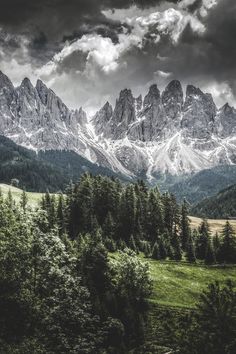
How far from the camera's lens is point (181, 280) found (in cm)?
7788

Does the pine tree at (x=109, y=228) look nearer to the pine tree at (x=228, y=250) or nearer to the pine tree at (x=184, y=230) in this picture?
the pine tree at (x=184, y=230)

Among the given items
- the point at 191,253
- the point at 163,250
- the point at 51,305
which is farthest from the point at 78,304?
the point at 191,253

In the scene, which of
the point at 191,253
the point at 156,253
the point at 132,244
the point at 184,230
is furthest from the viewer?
A: the point at 184,230

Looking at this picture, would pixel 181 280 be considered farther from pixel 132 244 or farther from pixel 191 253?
pixel 132 244

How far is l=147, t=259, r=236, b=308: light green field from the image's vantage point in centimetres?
6662

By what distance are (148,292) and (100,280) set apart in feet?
25.2

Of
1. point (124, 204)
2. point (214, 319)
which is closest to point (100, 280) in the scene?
point (214, 319)

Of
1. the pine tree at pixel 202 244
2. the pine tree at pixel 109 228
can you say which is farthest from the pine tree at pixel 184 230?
the pine tree at pixel 109 228

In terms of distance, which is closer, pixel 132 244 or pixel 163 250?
pixel 163 250

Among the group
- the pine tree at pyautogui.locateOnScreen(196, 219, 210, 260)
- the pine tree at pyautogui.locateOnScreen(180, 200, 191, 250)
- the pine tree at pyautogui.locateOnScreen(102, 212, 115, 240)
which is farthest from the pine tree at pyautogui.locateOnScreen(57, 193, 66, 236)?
the pine tree at pyautogui.locateOnScreen(196, 219, 210, 260)

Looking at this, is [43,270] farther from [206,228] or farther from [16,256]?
[206,228]

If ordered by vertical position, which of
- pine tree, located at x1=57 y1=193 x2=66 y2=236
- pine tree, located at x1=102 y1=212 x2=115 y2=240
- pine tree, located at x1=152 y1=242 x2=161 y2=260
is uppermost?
pine tree, located at x1=57 y1=193 x2=66 y2=236

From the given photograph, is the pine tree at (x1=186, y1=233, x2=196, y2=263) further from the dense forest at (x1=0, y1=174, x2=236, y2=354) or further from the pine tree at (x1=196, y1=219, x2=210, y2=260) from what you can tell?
the dense forest at (x1=0, y1=174, x2=236, y2=354)

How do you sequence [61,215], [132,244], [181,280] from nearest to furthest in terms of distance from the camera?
[181,280] < [132,244] < [61,215]
